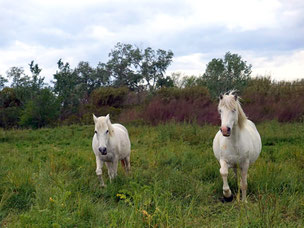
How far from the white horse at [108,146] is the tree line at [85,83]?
1629 centimetres

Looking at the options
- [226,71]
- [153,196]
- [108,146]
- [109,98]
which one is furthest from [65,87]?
[153,196]

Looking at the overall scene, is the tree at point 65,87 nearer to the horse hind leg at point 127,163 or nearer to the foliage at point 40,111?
the foliage at point 40,111

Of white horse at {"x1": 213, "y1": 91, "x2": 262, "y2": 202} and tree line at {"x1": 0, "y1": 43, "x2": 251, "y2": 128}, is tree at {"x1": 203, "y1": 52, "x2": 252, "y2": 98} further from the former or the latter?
white horse at {"x1": 213, "y1": 91, "x2": 262, "y2": 202}

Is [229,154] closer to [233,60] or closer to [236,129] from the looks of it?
[236,129]

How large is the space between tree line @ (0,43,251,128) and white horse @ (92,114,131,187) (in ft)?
53.4

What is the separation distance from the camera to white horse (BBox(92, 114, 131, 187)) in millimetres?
5012

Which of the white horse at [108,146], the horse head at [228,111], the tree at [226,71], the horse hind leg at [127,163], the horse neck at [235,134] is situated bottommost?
the horse hind leg at [127,163]

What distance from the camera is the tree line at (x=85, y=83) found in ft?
68.2

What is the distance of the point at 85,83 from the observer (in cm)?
4181

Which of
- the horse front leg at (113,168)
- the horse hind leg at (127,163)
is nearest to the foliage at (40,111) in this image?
the horse hind leg at (127,163)

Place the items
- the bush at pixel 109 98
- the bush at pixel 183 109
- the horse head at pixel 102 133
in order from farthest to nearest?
the bush at pixel 109 98, the bush at pixel 183 109, the horse head at pixel 102 133

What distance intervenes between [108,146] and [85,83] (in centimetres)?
3815

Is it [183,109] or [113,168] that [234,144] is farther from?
[183,109]

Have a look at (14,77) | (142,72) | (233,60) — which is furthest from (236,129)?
(14,77)
